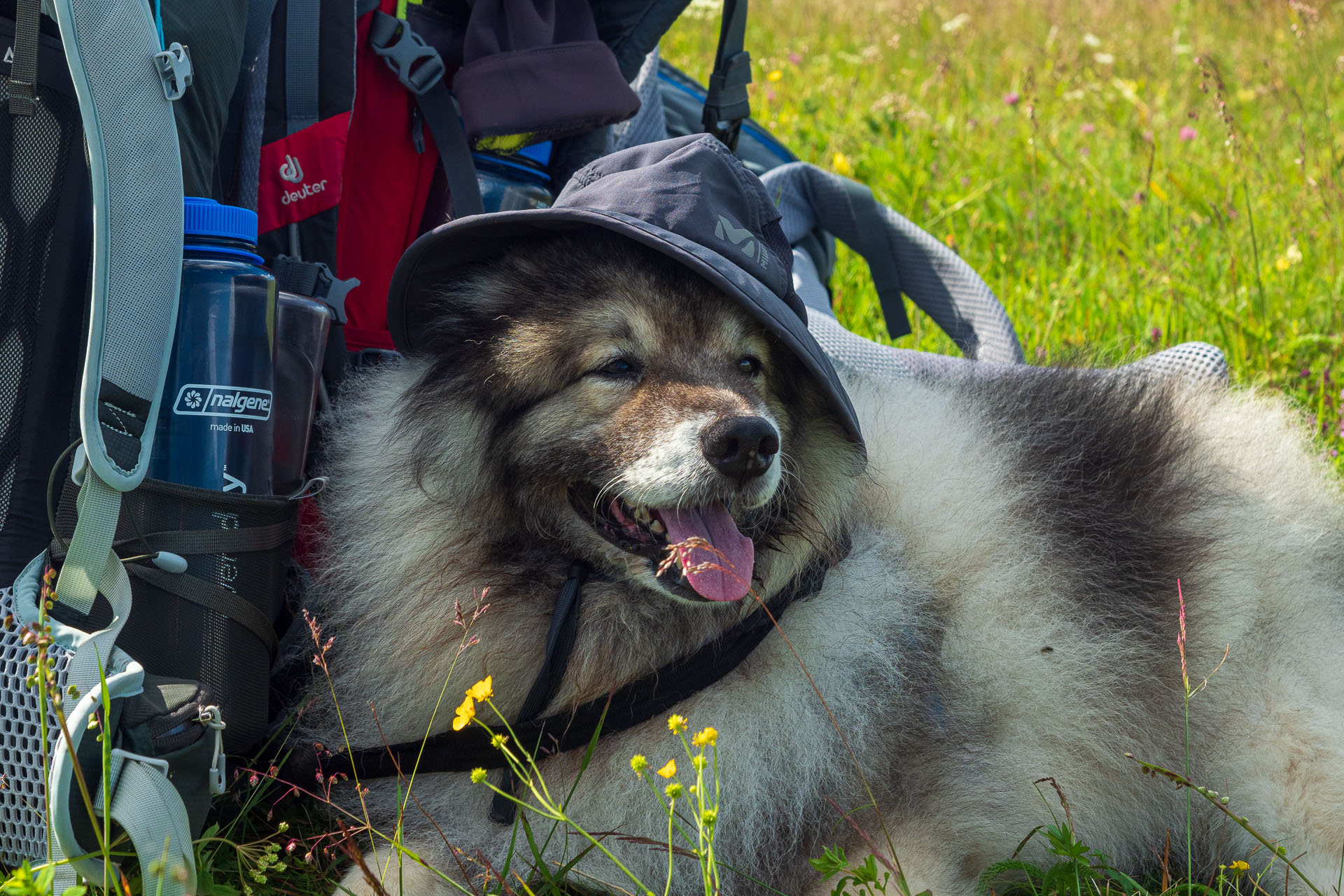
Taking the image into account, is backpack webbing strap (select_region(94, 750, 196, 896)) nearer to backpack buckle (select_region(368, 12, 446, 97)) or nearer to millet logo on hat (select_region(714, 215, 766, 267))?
millet logo on hat (select_region(714, 215, 766, 267))

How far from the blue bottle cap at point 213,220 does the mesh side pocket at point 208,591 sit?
50 centimetres

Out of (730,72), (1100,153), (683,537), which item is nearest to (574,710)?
(683,537)

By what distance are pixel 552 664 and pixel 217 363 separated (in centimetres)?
90

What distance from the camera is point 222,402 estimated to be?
6.98 ft

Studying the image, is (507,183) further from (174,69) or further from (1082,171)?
(1082,171)

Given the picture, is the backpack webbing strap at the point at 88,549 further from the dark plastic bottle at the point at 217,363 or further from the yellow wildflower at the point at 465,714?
the yellow wildflower at the point at 465,714

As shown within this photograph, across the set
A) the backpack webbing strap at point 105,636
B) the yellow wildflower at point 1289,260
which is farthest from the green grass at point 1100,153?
the backpack webbing strap at point 105,636

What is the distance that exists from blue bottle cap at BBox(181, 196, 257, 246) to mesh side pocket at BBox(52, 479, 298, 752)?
0.50 metres

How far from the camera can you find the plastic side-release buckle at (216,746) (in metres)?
1.89

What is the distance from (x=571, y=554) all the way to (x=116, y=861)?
99 cm

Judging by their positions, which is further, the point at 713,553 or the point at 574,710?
the point at 574,710

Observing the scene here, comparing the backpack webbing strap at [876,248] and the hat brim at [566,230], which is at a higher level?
the hat brim at [566,230]

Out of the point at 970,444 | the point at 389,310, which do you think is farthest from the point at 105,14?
the point at 970,444

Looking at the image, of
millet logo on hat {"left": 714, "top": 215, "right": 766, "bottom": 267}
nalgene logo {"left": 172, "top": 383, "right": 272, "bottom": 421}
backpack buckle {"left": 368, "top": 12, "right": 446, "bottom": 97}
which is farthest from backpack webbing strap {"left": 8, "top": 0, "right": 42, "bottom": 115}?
millet logo on hat {"left": 714, "top": 215, "right": 766, "bottom": 267}
